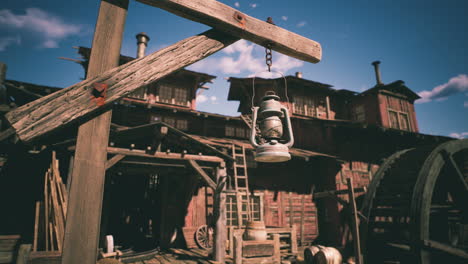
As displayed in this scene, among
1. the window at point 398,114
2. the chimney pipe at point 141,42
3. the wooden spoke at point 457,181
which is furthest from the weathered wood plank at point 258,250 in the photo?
the window at point 398,114

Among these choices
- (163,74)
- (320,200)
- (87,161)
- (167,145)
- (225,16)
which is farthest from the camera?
(320,200)

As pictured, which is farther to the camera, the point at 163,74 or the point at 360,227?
the point at 360,227

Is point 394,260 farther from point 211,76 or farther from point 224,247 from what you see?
point 211,76

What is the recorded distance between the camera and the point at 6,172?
7.67 meters

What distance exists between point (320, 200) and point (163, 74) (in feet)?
44.2

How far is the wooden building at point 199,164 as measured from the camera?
7.91m

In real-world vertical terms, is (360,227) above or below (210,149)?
below

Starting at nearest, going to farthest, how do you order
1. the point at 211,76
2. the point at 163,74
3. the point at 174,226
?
the point at 163,74 → the point at 174,226 → the point at 211,76

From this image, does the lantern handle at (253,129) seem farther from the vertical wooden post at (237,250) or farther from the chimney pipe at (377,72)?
the chimney pipe at (377,72)

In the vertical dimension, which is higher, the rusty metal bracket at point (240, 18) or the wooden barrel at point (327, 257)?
the rusty metal bracket at point (240, 18)

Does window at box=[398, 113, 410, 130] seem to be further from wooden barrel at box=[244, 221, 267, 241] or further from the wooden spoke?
wooden barrel at box=[244, 221, 267, 241]

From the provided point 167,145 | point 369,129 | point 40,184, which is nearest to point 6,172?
point 40,184

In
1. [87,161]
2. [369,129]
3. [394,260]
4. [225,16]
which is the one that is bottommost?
[394,260]

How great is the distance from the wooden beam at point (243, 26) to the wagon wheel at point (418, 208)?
5.98 m
